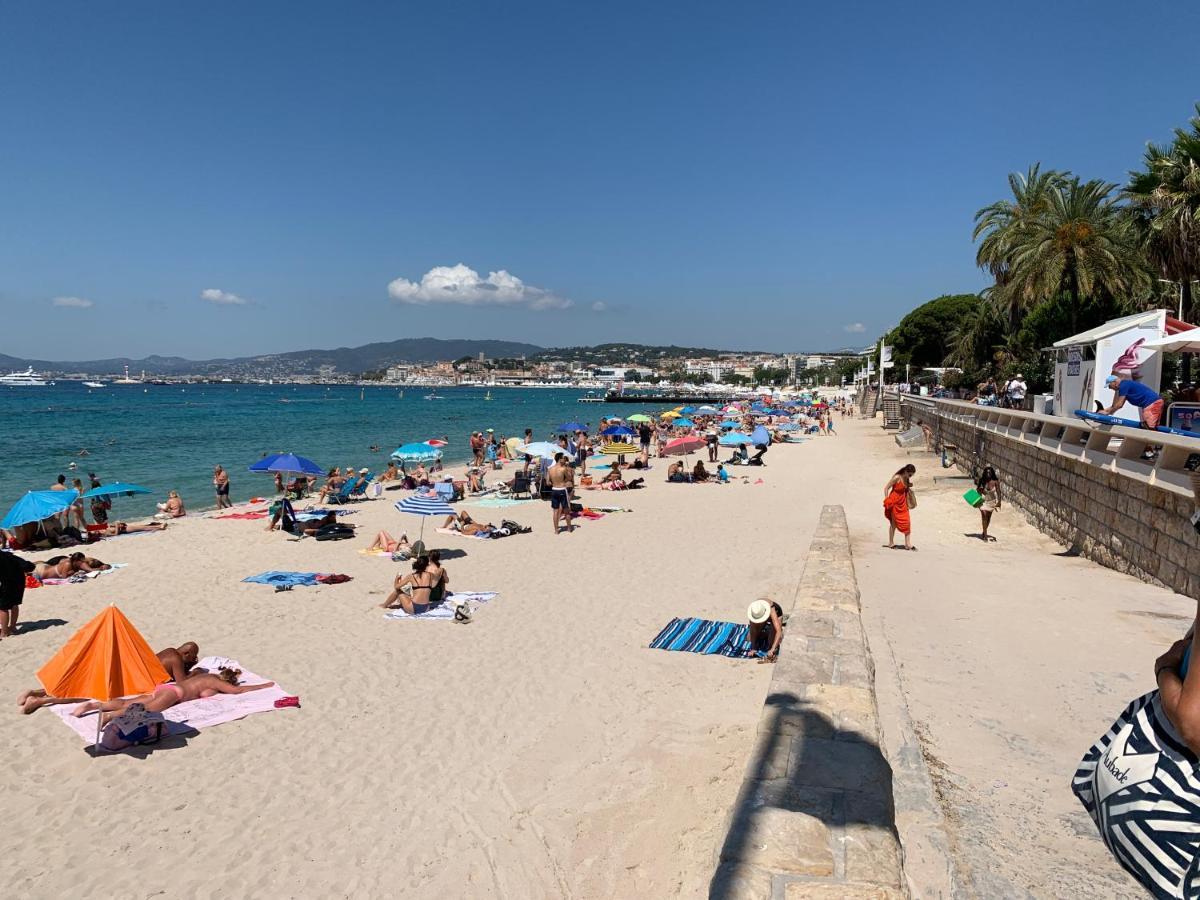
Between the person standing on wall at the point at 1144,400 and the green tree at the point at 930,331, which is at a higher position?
the green tree at the point at 930,331

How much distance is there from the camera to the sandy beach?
4297 mm

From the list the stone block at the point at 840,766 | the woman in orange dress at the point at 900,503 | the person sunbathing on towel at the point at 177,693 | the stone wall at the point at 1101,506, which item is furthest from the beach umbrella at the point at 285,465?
the stone wall at the point at 1101,506

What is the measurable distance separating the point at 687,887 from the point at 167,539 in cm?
1379

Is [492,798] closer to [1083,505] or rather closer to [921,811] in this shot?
[921,811]

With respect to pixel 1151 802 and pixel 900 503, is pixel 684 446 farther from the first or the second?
pixel 1151 802

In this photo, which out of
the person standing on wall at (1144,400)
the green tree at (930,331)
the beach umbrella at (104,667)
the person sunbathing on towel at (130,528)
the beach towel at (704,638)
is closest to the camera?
the beach umbrella at (104,667)

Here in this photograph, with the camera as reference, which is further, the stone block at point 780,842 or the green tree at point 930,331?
the green tree at point 930,331

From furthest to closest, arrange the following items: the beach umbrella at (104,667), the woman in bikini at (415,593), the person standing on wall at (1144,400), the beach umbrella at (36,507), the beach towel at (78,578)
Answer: the beach umbrella at (36,507)
the beach towel at (78,578)
the person standing on wall at (1144,400)
the woman in bikini at (415,593)
the beach umbrella at (104,667)

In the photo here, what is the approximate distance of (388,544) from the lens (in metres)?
12.7

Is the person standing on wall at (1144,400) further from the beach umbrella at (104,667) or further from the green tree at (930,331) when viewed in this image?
the green tree at (930,331)

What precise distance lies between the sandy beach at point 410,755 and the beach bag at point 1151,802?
116 inches

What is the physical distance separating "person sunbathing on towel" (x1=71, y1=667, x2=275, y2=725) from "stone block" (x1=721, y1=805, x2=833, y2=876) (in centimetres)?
513

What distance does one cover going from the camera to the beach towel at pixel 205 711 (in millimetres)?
5926

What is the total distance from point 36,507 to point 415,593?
799 cm
